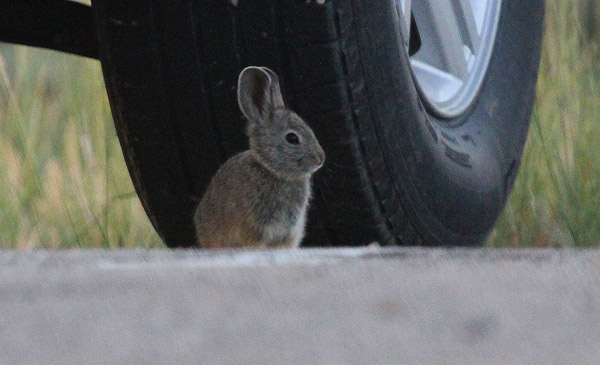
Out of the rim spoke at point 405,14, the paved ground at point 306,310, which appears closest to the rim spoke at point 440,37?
the rim spoke at point 405,14

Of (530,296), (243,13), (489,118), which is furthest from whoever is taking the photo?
(489,118)

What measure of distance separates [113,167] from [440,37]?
121 cm

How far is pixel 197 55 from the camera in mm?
2248

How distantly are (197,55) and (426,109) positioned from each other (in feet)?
2.46

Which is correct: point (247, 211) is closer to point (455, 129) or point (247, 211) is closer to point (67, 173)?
point (455, 129)

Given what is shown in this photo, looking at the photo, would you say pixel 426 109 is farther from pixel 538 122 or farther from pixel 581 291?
pixel 581 291

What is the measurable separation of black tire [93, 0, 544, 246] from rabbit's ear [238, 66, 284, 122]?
0.02 m

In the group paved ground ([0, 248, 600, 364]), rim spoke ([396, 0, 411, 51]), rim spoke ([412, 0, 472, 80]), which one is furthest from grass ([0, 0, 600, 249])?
paved ground ([0, 248, 600, 364])

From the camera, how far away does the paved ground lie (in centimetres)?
112

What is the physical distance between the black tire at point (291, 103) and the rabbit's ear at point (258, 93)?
2 centimetres

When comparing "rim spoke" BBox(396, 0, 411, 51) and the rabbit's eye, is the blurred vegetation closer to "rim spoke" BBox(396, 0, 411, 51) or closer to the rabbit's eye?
"rim spoke" BBox(396, 0, 411, 51)

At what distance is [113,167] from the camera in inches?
141

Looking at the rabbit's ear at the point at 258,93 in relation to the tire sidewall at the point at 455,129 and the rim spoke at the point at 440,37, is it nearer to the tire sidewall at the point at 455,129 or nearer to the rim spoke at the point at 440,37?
the tire sidewall at the point at 455,129

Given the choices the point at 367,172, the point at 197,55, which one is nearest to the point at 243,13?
the point at 197,55
